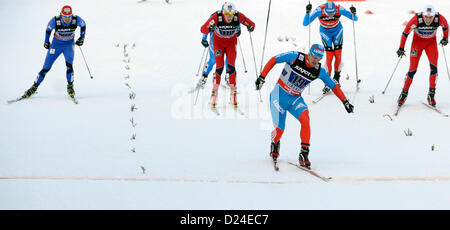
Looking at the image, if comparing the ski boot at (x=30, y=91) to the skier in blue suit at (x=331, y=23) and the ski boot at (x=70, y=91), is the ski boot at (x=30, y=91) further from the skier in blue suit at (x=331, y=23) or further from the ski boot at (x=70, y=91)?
the skier in blue suit at (x=331, y=23)

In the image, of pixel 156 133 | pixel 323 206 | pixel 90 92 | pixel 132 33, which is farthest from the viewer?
pixel 132 33

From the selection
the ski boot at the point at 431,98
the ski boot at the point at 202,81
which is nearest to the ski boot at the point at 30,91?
the ski boot at the point at 202,81

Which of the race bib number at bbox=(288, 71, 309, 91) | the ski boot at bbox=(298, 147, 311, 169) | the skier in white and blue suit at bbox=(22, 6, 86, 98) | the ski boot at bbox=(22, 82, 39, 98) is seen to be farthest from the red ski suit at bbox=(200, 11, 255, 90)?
the ski boot at bbox=(22, 82, 39, 98)

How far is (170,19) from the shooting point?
16.6 m

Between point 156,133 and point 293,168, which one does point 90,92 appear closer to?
point 156,133

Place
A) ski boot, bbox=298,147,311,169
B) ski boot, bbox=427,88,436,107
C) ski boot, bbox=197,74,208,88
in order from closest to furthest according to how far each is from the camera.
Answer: ski boot, bbox=298,147,311,169 → ski boot, bbox=427,88,436,107 → ski boot, bbox=197,74,208,88

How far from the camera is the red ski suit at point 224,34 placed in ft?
33.8

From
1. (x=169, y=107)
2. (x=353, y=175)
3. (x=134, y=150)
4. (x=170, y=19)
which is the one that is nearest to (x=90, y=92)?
(x=169, y=107)

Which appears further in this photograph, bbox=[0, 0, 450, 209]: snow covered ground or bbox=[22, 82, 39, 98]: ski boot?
bbox=[22, 82, 39, 98]: ski boot

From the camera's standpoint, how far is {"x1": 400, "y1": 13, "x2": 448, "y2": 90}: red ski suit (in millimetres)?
10180

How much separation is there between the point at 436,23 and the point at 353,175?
4.11 meters

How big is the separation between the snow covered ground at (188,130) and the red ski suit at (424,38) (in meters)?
0.86

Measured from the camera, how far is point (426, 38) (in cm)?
1041

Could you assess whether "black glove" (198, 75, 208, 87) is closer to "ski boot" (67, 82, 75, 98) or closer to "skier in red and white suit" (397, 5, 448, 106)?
"ski boot" (67, 82, 75, 98)
